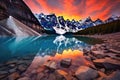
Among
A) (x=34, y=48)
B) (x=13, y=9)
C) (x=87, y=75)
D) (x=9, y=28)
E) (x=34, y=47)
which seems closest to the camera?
(x=87, y=75)

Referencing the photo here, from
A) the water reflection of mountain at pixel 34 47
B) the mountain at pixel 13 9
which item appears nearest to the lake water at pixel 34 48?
the water reflection of mountain at pixel 34 47

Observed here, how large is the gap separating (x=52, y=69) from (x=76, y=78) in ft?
5.07

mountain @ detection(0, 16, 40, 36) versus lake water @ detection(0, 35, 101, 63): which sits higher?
mountain @ detection(0, 16, 40, 36)

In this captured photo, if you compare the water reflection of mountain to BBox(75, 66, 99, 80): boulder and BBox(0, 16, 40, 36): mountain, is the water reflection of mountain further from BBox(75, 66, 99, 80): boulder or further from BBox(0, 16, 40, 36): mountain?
BBox(0, 16, 40, 36): mountain

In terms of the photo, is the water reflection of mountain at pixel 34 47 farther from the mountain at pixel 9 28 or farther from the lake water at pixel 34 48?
the mountain at pixel 9 28

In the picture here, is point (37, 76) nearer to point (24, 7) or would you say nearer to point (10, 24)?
point (10, 24)

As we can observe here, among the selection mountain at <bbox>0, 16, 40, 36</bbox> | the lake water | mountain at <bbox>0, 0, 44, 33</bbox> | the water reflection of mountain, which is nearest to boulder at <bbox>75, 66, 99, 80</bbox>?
the lake water

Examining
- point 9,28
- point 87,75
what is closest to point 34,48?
point 87,75

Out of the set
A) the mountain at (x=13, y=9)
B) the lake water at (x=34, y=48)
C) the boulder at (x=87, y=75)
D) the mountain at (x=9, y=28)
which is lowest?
the boulder at (x=87, y=75)

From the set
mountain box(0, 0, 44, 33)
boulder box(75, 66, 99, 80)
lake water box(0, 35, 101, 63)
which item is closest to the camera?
boulder box(75, 66, 99, 80)

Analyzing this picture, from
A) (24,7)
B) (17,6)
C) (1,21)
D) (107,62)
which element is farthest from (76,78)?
(24,7)

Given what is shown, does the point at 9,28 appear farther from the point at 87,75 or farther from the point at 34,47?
the point at 87,75

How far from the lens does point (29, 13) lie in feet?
358

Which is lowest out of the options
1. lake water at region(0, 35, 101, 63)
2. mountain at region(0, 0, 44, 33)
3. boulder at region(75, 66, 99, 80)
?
boulder at region(75, 66, 99, 80)
